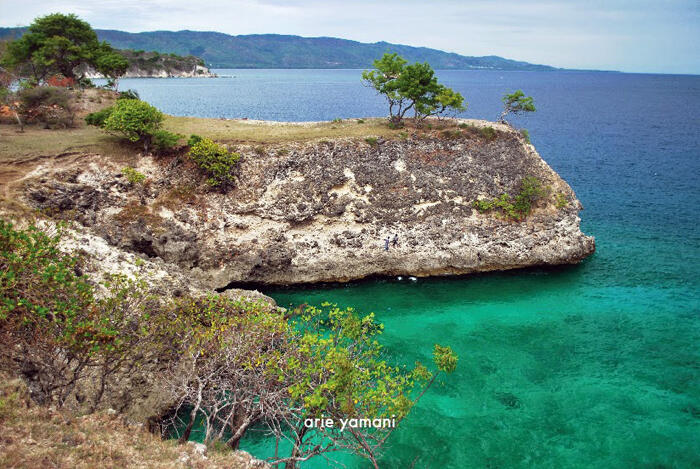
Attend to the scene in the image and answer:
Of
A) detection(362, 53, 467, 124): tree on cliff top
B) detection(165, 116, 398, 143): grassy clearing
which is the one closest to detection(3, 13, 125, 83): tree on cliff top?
detection(165, 116, 398, 143): grassy clearing

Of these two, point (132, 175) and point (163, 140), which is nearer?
point (132, 175)

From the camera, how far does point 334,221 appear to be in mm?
40688

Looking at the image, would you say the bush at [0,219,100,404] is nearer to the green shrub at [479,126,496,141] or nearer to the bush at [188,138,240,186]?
the bush at [188,138,240,186]

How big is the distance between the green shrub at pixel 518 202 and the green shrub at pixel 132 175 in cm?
3157

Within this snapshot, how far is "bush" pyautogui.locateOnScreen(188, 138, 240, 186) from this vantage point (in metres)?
39.6

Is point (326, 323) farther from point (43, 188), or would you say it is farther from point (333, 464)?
point (43, 188)

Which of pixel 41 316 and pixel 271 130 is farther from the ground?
pixel 271 130

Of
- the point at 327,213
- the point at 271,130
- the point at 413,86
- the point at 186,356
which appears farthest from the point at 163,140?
the point at 413,86

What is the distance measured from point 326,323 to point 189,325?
10418 mm

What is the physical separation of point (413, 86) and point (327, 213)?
1919 centimetres

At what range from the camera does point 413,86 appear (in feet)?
160

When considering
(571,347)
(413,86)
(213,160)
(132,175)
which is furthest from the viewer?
(413,86)

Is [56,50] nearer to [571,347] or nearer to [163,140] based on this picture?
[163,140]

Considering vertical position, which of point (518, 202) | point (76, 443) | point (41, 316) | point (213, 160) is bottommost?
point (76, 443)
